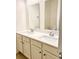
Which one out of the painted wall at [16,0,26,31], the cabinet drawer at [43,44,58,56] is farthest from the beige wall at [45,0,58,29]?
the painted wall at [16,0,26,31]

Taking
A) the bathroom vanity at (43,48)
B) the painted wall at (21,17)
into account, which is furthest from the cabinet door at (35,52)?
the painted wall at (21,17)

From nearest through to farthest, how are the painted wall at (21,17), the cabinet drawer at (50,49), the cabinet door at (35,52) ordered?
1. the cabinet drawer at (50,49)
2. the cabinet door at (35,52)
3. the painted wall at (21,17)

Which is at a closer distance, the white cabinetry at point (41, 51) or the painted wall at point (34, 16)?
the white cabinetry at point (41, 51)

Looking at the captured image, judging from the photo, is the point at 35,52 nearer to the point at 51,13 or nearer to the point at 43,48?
the point at 43,48

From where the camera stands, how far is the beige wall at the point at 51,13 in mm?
2777

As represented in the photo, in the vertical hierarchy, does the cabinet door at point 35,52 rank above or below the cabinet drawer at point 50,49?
below

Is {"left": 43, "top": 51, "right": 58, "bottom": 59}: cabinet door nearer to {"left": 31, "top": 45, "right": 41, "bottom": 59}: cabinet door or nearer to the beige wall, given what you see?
{"left": 31, "top": 45, "right": 41, "bottom": 59}: cabinet door

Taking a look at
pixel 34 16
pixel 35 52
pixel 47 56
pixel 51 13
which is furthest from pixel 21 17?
pixel 47 56

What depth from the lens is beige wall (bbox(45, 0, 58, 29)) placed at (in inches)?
109

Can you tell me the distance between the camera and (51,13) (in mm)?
2914

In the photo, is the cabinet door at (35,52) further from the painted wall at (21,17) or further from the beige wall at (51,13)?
the painted wall at (21,17)
